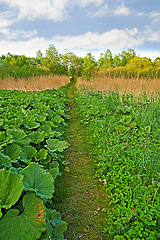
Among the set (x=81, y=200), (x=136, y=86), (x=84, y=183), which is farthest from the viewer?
(x=136, y=86)

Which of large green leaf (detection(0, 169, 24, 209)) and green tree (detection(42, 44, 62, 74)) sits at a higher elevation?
green tree (detection(42, 44, 62, 74))

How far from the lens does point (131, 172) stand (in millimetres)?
2646

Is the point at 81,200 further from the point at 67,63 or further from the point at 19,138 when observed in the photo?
the point at 67,63


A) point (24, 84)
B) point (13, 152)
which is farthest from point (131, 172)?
point (24, 84)

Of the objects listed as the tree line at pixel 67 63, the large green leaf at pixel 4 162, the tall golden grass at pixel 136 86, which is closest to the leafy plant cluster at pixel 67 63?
the tree line at pixel 67 63

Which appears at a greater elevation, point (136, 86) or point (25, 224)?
point (136, 86)

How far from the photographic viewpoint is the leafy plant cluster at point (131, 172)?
1.85 metres

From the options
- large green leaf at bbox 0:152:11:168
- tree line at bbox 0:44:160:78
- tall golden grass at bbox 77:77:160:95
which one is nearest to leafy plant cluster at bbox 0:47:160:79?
tree line at bbox 0:44:160:78

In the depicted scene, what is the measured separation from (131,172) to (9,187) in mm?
1944

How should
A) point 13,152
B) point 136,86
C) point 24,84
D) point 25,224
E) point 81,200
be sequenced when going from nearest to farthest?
point 25,224 → point 13,152 → point 81,200 → point 136,86 → point 24,84

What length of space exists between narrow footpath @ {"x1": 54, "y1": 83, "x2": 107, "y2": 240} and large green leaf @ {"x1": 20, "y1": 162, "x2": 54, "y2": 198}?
83cm

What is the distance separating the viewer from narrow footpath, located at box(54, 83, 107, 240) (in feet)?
6.72

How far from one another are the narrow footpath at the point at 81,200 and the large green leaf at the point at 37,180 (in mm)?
828

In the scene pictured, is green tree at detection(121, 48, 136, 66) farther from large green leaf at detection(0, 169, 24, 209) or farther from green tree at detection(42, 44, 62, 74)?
large green leaf at detection(0, 169, 24, 209)
